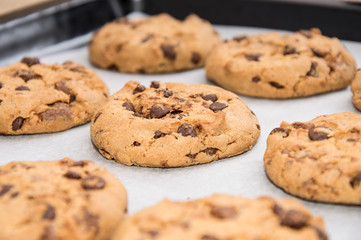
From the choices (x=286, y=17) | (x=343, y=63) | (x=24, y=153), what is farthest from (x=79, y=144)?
(x=286, y=17)

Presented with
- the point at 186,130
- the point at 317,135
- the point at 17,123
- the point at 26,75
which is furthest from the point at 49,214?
the point at 26,75

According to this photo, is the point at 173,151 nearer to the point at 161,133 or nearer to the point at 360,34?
the point at 161,133

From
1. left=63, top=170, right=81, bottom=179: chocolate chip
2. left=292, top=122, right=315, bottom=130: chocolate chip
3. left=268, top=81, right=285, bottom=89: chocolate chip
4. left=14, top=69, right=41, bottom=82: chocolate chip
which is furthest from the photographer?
left=268, top=81, right=285, bottom=89: chocolate chip

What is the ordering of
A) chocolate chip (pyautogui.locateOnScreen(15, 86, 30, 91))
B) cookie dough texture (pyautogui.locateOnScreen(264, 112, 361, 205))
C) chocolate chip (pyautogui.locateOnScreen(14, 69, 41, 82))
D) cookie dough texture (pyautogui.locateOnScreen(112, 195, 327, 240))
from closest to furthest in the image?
cookie dough texture (pyautogui.locateOnScreen(112, 195, 327, 240)), cookie dough texture (pyautogui.locateOnScreen(264, 112, 361, 205)), chocolate chip (pyautogui.locateOnScreen(15, 86, 30, 91)), chocolate chip (pyautogui.locateOnScreen(14, 69, 41, 82))

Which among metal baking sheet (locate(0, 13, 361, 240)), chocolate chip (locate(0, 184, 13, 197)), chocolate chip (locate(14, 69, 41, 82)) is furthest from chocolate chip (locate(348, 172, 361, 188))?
chocolate chip (locate(14, 69, 41, 82))

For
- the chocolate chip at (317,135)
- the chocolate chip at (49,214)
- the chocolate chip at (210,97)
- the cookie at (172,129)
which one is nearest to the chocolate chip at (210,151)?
the cookie at (172,129)

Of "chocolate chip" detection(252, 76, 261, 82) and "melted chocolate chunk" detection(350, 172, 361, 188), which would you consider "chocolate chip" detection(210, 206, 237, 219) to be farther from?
"chocolate chip" detection(252, 76, 261, 82)
